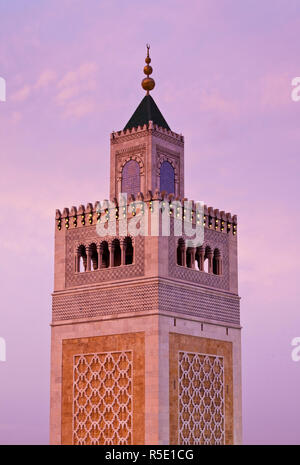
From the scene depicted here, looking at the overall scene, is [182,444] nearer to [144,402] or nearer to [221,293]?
[144,402]

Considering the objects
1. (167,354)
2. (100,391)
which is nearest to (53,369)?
(100,391)

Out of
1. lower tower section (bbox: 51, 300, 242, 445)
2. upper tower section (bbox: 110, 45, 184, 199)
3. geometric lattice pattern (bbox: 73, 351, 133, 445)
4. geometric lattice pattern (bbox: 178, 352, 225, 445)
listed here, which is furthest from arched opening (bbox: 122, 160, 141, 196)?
geometric lattice pattern (bbox: 178, 352, 225, 445)

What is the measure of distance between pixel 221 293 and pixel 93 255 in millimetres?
3416

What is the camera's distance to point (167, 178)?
27922 millimetres

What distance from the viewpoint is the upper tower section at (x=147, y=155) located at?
1082 inches

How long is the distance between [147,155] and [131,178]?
76 centimetres

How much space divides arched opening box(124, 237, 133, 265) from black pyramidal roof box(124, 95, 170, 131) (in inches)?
133

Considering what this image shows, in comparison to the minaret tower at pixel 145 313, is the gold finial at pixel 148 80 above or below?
above

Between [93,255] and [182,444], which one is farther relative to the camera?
[93,255]

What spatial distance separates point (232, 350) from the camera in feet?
90.4

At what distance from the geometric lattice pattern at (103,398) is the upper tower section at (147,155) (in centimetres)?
442

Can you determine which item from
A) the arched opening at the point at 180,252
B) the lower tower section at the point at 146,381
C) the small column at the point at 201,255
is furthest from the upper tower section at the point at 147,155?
the lower tower section at the point at 146,381

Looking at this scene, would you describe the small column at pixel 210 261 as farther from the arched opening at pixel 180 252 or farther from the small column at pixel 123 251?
the small column at pixel 123 251
